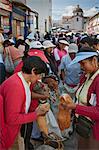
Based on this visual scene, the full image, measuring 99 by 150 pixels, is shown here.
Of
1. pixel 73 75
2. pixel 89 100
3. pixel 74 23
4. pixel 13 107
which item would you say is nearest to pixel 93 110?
pixel 89 100

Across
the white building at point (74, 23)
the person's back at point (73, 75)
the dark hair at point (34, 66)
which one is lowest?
the person's back at point (73, 75)

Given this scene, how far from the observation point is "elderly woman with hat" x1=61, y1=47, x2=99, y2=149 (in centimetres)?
237

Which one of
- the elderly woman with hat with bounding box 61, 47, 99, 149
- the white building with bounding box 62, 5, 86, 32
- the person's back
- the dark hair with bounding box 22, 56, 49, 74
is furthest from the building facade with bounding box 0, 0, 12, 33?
the white building with bounding box 62, 5, 86, 32

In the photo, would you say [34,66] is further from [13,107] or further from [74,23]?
[74,23]

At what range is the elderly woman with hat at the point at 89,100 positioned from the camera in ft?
7.78

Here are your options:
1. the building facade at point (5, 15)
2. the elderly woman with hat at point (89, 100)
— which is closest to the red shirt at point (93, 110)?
the elderly woman with hat at point (89, 100)

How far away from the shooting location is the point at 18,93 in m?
2.30

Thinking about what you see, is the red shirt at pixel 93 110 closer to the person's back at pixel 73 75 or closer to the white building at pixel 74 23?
the person's back at pixel 73 75

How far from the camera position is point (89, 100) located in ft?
8.05

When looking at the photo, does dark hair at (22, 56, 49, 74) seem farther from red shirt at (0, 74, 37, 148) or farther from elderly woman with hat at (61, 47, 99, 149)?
elderly woman with hat at (61, 47, 99, 149)

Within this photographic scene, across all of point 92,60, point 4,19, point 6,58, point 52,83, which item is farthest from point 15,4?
point 92,60

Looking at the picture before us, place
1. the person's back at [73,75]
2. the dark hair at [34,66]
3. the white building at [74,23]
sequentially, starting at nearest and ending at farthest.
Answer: the dark hair at [34,66], the person's back at [73,75], the white building at [74,23]

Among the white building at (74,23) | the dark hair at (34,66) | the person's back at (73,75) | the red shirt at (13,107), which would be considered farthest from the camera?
the white building at (74,23)

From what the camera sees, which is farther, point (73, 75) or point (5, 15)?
point (5, 15)
